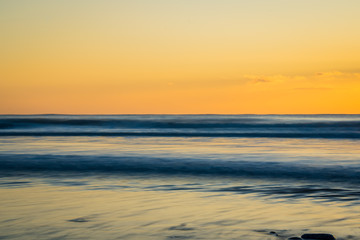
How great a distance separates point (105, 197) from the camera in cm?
752

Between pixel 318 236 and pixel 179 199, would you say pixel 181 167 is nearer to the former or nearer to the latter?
pixel 179 199

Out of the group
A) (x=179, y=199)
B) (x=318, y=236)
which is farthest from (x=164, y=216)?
(x=318, y=236)

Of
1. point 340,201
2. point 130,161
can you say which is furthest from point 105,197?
point 130,161

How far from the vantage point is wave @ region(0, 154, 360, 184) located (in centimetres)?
1044

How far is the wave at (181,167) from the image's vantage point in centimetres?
1044

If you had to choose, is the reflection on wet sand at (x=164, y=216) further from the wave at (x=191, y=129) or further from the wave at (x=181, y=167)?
the wave at (x=191, y=129)

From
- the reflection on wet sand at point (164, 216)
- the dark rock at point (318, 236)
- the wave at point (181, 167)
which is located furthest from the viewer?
the wave at point (181, 167)

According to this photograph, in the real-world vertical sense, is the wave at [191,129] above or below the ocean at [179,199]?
above

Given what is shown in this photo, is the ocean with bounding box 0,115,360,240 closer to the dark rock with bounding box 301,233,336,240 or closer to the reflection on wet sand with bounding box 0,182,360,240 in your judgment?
the reflection on wet sand with bounding box 0,182,360,240

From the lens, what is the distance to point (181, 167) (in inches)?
468

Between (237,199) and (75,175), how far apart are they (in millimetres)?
4649

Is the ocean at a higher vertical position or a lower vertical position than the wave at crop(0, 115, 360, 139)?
lower

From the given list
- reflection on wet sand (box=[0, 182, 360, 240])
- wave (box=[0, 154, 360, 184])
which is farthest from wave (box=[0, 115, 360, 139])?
reflection on wet sand (box=[0, 182, 360, 240])

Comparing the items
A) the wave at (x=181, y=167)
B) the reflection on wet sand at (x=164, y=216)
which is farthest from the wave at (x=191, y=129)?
the reflection on wet sand at (x=164, y=216)
